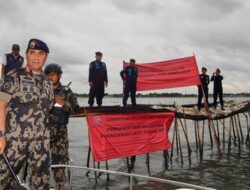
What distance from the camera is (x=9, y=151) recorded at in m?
3.93

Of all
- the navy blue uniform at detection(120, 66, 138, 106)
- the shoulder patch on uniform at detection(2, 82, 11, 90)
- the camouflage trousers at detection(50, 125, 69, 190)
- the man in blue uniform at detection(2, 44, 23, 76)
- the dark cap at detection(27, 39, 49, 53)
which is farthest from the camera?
the navy blue uniform at detection(120, 66, 138, 106)

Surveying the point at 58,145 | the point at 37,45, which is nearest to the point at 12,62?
the point at 58,145

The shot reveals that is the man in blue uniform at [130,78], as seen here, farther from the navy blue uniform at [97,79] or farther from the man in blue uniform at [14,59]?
the man in blue uniform at [14,59]

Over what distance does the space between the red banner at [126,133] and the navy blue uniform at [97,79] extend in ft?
→ 9.28

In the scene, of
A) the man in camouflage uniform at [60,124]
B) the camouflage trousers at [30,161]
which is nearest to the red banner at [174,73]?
the man in camouflage uniform at [60,124]

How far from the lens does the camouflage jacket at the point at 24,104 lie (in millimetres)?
3932

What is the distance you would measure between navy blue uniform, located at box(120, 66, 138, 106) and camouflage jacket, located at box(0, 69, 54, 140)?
12416mm

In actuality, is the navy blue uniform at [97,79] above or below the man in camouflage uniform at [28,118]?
above

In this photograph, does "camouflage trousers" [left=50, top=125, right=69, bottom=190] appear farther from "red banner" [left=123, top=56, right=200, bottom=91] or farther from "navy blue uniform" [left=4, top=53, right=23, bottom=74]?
"red banner" [left=123, top=56, right=200, bottom=91]

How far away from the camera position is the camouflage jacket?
393 centimetres

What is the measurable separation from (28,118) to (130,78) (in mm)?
12623

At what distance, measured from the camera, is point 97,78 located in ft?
48.4

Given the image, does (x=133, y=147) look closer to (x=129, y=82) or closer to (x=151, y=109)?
(x=151, y=109)

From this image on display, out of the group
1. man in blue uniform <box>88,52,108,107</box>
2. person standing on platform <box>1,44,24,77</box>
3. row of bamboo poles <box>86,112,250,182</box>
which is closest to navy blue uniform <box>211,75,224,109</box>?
row of bamboo poles <box>86,112,250,182</box>
